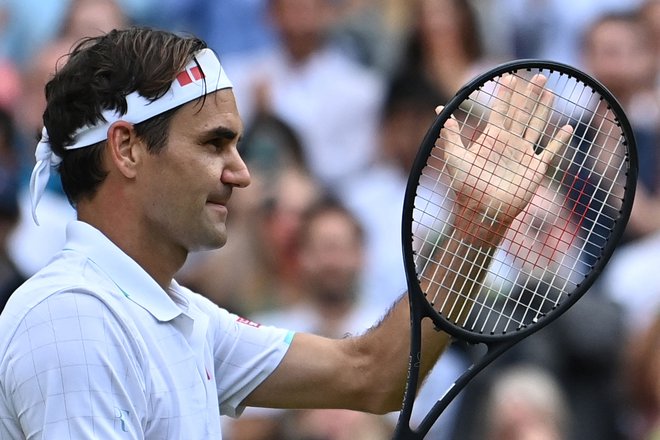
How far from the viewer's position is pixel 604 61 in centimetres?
726

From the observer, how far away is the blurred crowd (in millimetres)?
6426

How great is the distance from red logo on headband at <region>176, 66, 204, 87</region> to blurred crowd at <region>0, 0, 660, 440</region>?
10.2 feet

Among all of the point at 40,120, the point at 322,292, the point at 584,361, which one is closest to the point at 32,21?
the point at 40,120

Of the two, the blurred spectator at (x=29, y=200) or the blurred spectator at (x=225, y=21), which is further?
the blurred spectator at (x=225, y=21)

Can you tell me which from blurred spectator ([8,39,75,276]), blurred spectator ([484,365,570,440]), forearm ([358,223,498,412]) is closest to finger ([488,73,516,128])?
forearm ([358,223,498,412])

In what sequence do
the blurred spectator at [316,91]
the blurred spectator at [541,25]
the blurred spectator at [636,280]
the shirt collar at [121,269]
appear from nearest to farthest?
the shirt collar at [121,269], the blurred spectator at [636,280], the blurred spectator at [316,91], the blurred spectator at [541,25]

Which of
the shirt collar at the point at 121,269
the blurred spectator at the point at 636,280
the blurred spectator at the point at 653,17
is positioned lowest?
the blurred spectator at the point at 636,280

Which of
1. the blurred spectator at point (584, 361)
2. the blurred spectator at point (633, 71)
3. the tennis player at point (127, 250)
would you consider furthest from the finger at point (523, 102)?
the blurred spectator at point (633, 71)

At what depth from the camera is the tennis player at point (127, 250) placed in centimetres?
295

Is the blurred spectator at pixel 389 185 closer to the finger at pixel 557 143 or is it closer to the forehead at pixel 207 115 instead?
the finger at pixel 557 143

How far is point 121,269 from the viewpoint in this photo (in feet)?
10.6

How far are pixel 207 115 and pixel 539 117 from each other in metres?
0.84

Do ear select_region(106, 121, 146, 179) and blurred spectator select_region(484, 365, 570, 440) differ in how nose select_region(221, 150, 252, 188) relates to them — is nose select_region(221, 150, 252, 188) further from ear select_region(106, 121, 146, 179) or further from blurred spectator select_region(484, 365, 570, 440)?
blurred spectator select_region(484, 365, 570, 440)

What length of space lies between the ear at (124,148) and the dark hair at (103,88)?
0.02 metres
